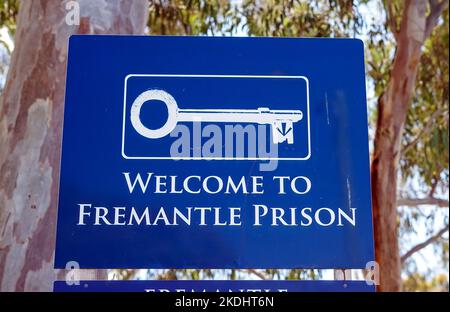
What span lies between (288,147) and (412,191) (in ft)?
27.5

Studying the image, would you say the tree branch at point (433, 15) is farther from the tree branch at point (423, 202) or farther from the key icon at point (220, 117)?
the key icon at point (220, 117)

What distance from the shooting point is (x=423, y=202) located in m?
→ 9.34

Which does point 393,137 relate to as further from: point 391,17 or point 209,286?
point 209,286

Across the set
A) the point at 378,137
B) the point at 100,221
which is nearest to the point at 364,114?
the point at 100,221

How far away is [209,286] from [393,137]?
5.48 m

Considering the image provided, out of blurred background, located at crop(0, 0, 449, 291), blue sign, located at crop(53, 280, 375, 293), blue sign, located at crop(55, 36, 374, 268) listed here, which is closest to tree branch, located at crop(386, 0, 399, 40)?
blurred background, located at crop(0, 0, 449, 291)

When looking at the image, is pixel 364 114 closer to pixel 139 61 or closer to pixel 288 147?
pixel 288 147

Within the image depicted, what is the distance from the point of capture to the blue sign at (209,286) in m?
1.73

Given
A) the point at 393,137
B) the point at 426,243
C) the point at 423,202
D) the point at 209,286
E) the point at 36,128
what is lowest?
the point at 209,286

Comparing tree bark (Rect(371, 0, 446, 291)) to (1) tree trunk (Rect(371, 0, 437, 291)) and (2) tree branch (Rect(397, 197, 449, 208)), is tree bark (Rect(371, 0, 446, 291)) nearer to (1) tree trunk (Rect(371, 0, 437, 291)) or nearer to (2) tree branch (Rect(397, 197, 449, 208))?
(1) tree trunk (Rect(371, 0, 437, 291))

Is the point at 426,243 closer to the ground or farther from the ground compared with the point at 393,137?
closer to the ground

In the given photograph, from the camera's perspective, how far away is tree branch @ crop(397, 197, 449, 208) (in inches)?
359

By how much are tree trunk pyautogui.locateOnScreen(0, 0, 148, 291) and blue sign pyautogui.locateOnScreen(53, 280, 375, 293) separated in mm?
218

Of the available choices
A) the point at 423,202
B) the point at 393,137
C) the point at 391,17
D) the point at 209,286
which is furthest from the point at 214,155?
the point at 423,202
